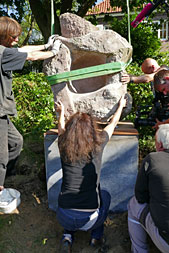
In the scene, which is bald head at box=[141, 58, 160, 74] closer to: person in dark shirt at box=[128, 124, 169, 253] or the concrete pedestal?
the concrete pedestal

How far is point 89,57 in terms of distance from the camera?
105 inches

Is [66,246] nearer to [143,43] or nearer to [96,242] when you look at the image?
[96,242]

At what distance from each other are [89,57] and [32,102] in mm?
2444

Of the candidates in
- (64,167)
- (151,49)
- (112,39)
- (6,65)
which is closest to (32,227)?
(64,167)

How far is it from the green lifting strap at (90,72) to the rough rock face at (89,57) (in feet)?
0.19

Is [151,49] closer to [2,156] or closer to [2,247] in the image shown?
[2,156]

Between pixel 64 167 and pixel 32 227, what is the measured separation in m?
1.00

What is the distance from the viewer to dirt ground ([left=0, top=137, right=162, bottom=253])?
2.29 m

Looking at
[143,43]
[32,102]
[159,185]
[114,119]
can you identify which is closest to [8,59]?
[114,119]

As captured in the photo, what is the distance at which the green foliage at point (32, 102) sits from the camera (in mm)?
4652

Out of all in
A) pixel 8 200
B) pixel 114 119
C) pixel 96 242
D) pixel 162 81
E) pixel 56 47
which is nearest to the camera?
pixel 96 242

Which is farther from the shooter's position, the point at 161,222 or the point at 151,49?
the point at 151,49

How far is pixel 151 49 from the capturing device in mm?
6859

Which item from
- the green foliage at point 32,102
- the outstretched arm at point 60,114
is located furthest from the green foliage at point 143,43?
the outstretched arm at point 60,114
